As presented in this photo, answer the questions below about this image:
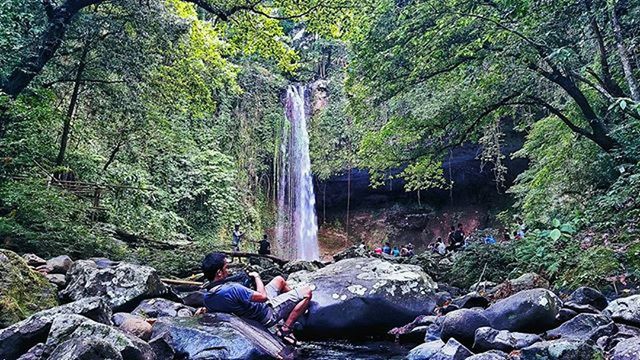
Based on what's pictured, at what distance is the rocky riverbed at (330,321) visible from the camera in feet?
11.0

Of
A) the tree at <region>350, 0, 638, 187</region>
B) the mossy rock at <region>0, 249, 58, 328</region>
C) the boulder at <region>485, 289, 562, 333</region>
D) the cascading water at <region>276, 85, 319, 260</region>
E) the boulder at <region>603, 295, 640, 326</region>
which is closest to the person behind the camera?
the boulder at <region>603, 295, 640, 326</region>

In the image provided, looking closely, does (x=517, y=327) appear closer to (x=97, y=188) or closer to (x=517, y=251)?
(x=517, y=251)

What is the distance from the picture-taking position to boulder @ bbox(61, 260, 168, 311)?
4.88 metres

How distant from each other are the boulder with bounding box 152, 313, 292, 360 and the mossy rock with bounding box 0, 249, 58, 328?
1.23 m

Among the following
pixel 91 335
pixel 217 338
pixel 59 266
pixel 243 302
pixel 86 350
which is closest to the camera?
pixel 86 350

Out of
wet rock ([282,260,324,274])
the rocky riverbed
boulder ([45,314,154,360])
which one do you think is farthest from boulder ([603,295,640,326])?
wet rock ([282,260,324,274])

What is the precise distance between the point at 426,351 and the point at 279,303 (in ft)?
5.68

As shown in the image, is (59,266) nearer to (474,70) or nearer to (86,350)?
(86,350)

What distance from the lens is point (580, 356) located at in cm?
305

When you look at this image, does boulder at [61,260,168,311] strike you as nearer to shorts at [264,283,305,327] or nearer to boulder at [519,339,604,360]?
shorts at [264,283,305,327]

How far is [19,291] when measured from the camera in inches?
174

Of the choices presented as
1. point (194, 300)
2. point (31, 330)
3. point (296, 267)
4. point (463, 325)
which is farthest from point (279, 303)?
point (296, 267)

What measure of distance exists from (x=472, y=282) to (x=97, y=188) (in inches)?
317

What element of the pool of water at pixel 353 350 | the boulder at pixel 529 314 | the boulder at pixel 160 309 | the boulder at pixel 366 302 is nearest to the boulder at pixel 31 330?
the boulder at pixel 160 309
